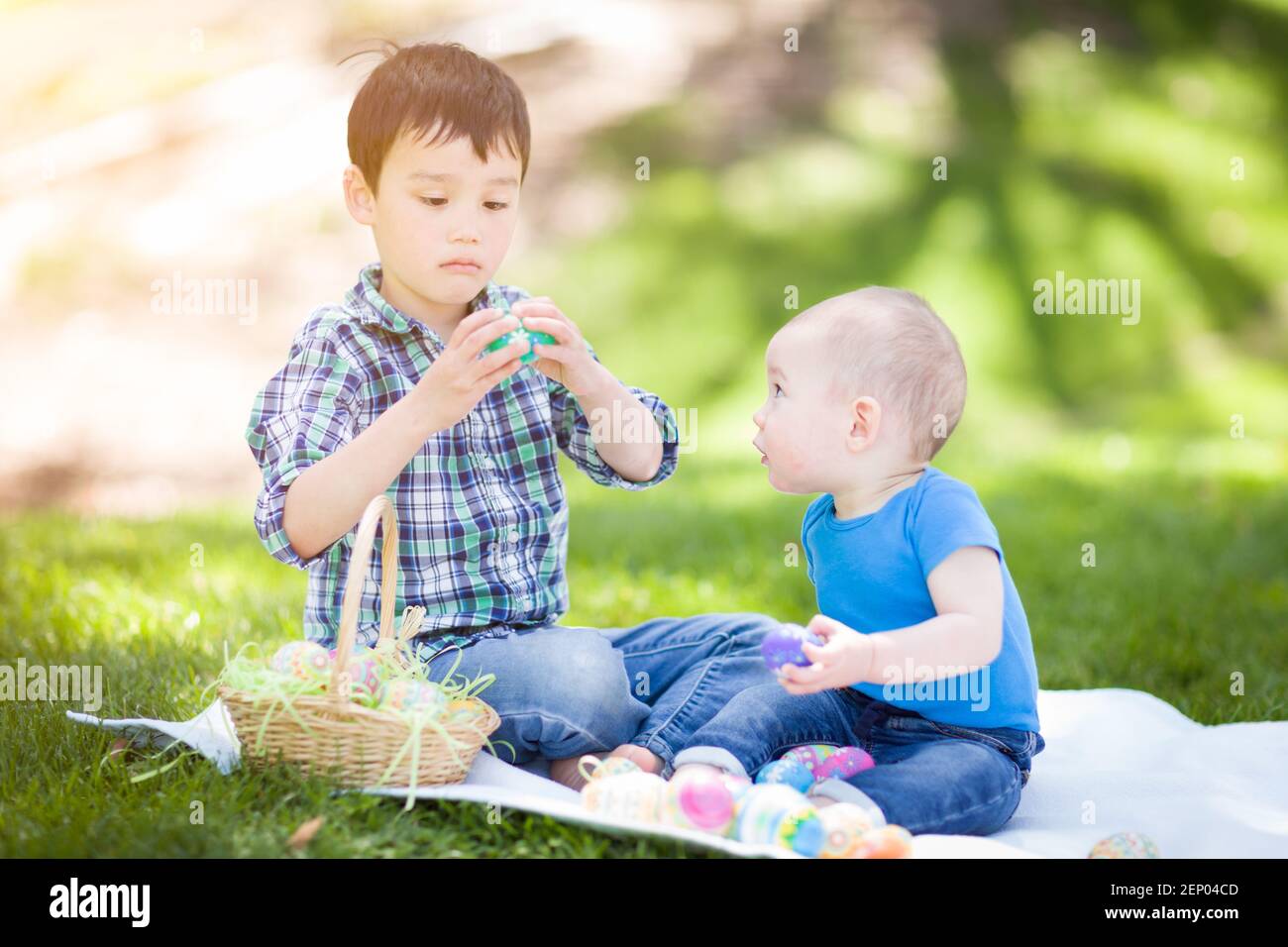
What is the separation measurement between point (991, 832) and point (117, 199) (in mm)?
6739

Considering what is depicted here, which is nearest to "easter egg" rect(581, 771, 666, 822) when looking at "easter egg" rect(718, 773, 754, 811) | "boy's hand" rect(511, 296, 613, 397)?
"easter egg" rect(718, 773, 754, 811)

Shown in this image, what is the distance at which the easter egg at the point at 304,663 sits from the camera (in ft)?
7.54

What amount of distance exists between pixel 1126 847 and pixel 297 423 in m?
1.66

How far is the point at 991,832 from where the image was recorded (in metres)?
2.41

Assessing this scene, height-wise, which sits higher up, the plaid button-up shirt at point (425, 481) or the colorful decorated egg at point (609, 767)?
the plaid button-up shirt at point (425, 481)

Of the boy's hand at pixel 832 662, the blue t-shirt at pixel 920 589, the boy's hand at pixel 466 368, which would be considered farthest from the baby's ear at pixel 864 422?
the boy's hand at pixel 466 368

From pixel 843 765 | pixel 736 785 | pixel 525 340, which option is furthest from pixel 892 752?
pixel 525 340

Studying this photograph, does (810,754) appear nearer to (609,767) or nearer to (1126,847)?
(609,767)

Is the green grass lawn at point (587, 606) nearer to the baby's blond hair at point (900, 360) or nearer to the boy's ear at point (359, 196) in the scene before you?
the baby's blond hair at point (900, 360)

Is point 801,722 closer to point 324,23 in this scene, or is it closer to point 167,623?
point 167,623

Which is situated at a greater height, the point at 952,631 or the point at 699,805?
the point at 952,631

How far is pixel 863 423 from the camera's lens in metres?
2.42

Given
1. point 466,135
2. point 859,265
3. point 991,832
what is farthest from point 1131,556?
point 859,265

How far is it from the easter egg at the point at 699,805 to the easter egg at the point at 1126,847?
619 mm
